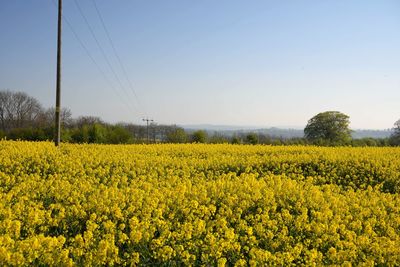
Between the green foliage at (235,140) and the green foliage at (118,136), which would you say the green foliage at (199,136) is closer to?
the green foliage at (235,140)

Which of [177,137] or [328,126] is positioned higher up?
[328,126]

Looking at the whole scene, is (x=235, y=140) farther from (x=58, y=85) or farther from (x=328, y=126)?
(x=328, y=126)

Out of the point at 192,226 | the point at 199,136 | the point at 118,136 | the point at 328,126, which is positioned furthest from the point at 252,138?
the point at 328,126

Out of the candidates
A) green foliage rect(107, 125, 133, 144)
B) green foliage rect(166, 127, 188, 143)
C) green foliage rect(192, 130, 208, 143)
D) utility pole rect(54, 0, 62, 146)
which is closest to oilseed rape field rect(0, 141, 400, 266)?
utility pole rect(54, 0, 62, 146)

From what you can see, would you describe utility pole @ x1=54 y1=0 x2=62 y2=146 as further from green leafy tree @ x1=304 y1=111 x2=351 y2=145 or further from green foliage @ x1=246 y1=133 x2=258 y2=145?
green leafy tree @ x1=304 y1=111 x2=351 y2=145

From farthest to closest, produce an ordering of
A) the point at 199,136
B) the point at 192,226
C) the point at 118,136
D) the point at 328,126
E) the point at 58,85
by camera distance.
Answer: the point at 328,126, the point at 199,136, the point at 118,136, the point at 58,85, the point at 192,226

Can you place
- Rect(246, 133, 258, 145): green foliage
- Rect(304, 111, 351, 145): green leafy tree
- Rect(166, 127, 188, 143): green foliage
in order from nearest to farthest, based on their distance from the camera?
Rect(166, 127, 188, 143): green foliage
Rect(246, 133, 258, 145): green foliage
Rect(304, 111, 351, 145): green leafy tree

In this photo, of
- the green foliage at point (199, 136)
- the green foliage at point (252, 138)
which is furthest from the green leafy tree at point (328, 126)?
the green foliage at point (199, 136)

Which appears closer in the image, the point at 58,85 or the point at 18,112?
the point at 58,85

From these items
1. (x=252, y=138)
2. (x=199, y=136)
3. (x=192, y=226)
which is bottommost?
(x=192, y=226)

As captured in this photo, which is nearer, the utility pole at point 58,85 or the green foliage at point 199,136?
the utility pole at point 58,85

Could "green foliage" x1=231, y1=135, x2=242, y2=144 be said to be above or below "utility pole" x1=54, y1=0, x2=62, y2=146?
below

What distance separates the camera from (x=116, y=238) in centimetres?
498

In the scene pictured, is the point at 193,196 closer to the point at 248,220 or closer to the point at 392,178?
the point at 248,220
